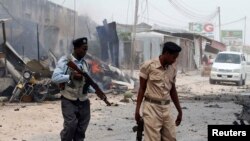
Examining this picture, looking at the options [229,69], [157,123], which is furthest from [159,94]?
[229,69]

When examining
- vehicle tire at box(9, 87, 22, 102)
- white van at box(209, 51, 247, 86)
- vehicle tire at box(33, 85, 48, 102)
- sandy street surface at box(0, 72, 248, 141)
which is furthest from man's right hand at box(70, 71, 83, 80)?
white van at box(209, 51, 247, 86)

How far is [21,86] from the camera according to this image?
12.7 metres

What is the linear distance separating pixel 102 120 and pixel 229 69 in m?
12.8

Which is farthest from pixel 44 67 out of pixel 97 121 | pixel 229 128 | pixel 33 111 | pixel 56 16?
pixel 56 16

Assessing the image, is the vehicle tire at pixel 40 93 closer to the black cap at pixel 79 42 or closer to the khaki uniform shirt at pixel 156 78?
the black cap at pixel 79 42

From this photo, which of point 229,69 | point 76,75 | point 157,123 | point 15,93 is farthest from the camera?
point 229,69

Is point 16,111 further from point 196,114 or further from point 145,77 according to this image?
point 145,77

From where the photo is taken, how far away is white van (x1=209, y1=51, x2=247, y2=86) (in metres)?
21.6

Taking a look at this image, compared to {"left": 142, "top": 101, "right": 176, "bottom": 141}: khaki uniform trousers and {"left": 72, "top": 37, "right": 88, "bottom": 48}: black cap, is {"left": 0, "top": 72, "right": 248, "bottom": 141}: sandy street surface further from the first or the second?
{"left": 142, "top": 101, "right": 176, "bottom": 141}: khaki uniform trousers

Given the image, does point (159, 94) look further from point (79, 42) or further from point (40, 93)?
point (40, 93)

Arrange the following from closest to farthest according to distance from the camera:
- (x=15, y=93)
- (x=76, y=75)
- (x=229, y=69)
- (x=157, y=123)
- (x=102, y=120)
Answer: (x=157, y=123), (x=76, y=75), (x=102, y=120), (x=15, y=93), (x=229, y=69)

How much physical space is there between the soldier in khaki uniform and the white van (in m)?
17.0

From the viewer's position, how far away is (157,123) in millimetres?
5062

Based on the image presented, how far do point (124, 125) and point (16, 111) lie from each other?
119 inches
